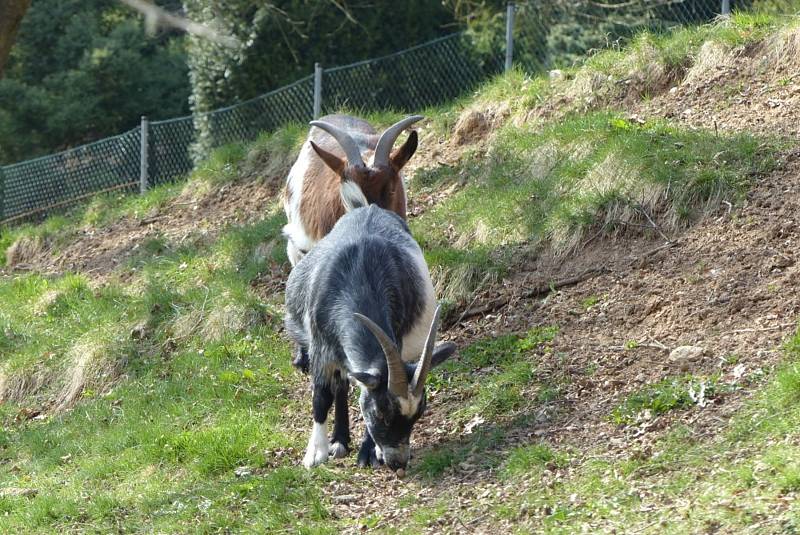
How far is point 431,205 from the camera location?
11.0m

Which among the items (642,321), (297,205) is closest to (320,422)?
(642,321)

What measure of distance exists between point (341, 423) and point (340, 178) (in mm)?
2307

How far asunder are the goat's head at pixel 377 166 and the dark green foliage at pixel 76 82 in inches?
467

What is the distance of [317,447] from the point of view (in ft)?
23.7

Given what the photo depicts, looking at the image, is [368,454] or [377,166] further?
[377,166]

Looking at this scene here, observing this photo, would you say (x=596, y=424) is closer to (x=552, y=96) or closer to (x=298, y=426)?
(x=298, y=426)

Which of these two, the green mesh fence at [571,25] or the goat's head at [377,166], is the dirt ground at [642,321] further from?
the green mesh fence at [571,25]

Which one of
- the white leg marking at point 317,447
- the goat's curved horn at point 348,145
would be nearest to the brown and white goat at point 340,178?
the goat's curved horn at point 348,145

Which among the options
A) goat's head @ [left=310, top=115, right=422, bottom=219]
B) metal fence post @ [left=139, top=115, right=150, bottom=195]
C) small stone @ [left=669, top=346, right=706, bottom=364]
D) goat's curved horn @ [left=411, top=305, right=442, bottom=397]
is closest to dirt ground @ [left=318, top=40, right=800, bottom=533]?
small stone @ [left=669, top=346, right=706, bottom=364]

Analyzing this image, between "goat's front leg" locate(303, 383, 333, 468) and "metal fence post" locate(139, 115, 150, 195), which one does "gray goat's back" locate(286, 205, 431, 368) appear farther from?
"metal fence post" locate(139, 115, 150, 195)

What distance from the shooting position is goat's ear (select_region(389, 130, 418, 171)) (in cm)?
886

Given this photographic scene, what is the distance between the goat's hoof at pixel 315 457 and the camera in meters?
7.15

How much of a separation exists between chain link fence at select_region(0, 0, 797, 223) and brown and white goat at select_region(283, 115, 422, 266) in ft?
12.9

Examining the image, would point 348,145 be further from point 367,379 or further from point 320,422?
point 367,379
